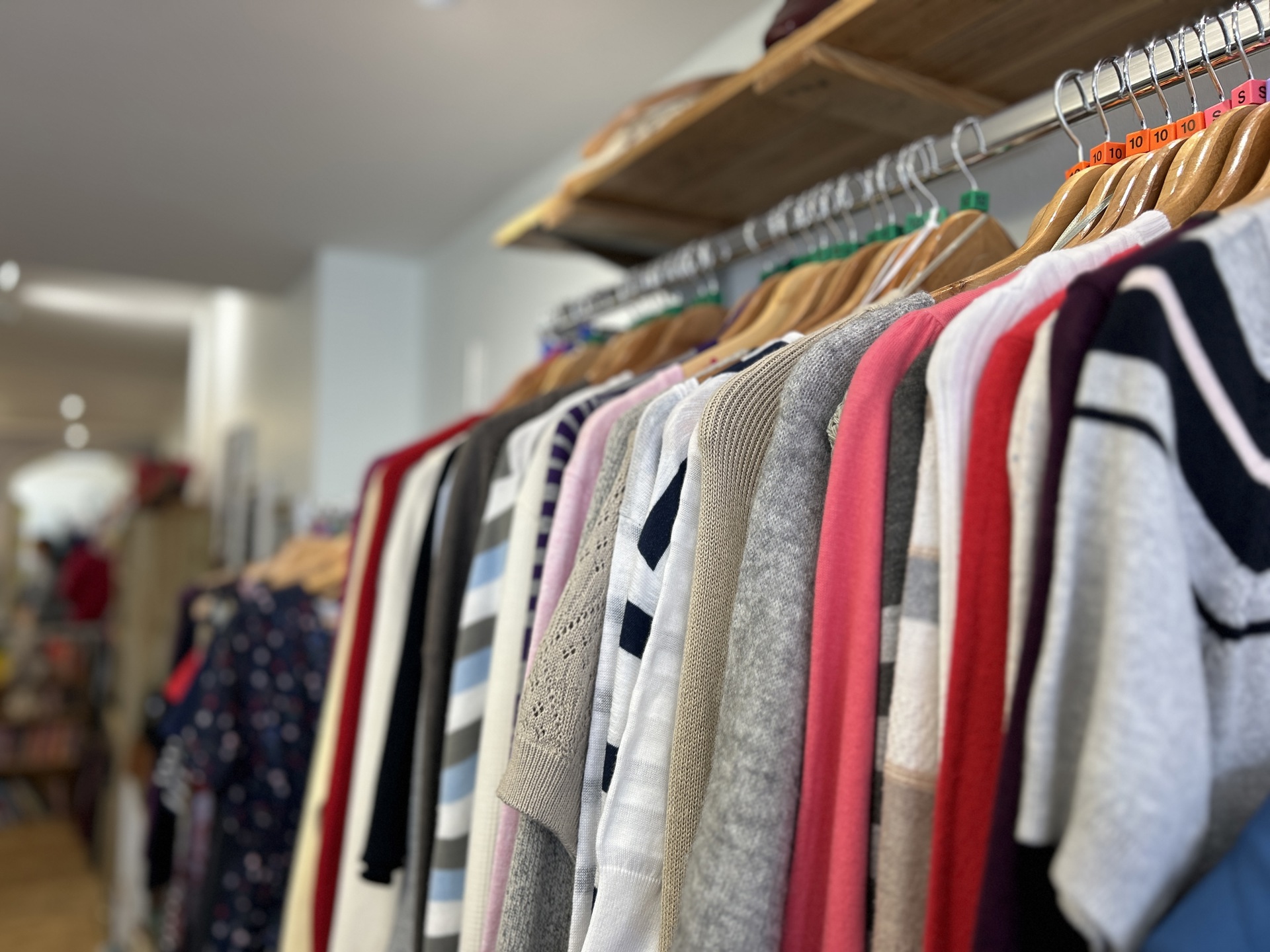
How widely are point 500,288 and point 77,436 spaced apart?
22.3ft

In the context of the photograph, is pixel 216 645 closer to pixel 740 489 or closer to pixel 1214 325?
pixel 740 489

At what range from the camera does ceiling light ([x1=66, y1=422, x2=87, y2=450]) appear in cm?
734

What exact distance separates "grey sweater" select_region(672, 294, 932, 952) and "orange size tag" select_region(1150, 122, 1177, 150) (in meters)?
0.32

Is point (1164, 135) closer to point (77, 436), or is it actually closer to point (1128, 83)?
point (1128, 83)

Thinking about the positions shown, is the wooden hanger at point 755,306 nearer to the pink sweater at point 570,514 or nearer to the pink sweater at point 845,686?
the pink sweater at point 570,514

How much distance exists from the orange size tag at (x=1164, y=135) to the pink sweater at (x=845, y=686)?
0.33 m

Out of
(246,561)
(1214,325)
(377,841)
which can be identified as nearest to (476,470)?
(377,841)

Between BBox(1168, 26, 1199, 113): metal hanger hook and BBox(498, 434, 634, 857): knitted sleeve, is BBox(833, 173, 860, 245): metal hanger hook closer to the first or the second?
BBox(1168, 26, 1199, 113): metal hanger hook

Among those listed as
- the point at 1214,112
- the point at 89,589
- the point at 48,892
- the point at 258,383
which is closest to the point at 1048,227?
the point at 1214,112

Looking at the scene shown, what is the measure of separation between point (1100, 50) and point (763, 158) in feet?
1.23

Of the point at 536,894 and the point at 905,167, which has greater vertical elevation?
the point at 905,167

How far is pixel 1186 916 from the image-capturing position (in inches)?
14.1

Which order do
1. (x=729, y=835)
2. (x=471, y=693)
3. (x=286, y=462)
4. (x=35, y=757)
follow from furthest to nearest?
(x=35, y=757) < (x=286, y=462) < (x=471, y=693) < (x=729, y=835)

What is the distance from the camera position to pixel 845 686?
1.67 ft
